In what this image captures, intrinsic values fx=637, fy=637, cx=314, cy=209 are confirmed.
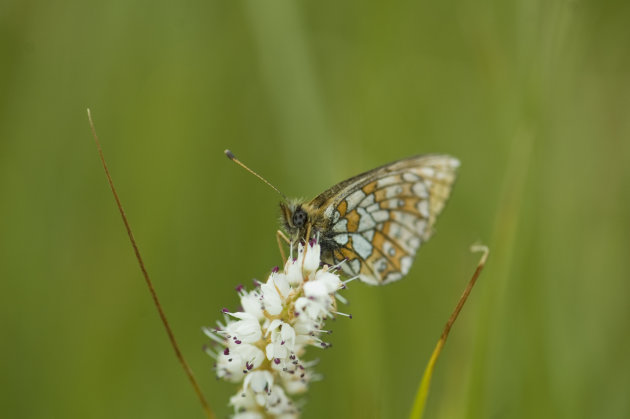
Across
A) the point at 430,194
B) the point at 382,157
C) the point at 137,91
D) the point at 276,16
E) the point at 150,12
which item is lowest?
the point at 430,194

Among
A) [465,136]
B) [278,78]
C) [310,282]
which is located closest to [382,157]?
[465,136]

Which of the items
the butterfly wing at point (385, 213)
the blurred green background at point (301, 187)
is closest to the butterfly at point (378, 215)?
the butterfly wing at point (385, 213)

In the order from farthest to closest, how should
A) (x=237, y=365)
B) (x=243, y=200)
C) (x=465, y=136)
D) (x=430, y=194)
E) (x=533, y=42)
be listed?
(x=465, y=136) < (x=243, y=200) < (x=430, y=194) < (x=533, y=42) < (x=237, y=365)

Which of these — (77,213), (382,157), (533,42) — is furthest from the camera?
(382,157)

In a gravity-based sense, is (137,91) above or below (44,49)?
below

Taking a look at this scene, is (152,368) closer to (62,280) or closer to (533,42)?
(62,280)

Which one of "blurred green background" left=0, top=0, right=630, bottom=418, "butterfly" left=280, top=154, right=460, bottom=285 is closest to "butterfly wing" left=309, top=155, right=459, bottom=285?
"butterfly" left=280, top=154, right=460, bottom=285

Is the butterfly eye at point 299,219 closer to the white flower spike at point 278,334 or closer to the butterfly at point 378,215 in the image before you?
the butterfly at point 378,215
